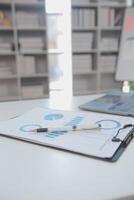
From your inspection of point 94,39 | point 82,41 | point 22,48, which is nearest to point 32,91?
point 22,48

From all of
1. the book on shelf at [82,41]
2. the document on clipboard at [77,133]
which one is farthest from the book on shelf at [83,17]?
the document on clipboard at [77,133]

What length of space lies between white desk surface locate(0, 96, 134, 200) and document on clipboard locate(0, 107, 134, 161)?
0.02m

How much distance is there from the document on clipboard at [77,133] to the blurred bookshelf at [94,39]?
2271 millimetres

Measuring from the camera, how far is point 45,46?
276cm

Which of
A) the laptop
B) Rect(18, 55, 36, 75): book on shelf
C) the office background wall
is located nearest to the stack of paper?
the office background wall

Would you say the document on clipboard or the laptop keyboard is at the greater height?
the laptop keyboard

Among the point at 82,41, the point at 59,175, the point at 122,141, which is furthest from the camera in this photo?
the point at 82,41

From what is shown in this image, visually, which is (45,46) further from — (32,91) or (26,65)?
(32,91)

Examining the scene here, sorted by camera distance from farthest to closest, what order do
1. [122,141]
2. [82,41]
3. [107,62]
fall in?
[107,62] < [82,41] < [122,141]

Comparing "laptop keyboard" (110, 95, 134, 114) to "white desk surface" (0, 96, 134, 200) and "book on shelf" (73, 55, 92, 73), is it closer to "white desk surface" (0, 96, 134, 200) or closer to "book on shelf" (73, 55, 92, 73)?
"white desk surface" (0, 96, 134, 200)

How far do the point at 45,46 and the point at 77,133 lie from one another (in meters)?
2.33

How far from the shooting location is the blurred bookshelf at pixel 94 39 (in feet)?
9.33

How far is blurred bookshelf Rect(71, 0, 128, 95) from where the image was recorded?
9.33 feet

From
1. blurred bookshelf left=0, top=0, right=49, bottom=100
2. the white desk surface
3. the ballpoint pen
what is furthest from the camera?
blurred bookshelf left=0, top=0, right=49, bottom=100
